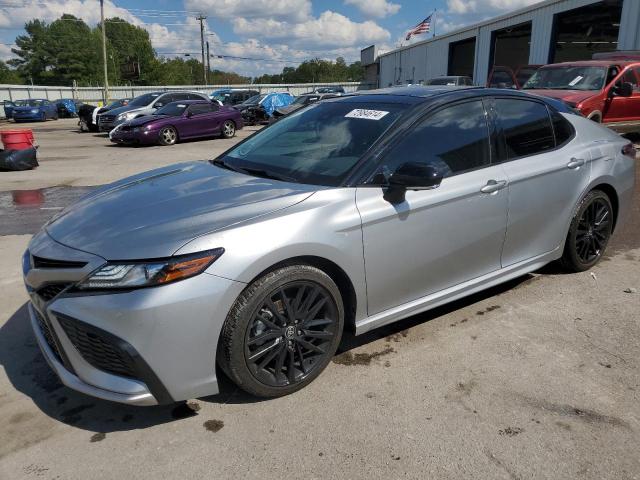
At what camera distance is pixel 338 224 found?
2.77m

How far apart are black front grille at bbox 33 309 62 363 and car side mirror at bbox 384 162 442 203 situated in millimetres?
1888

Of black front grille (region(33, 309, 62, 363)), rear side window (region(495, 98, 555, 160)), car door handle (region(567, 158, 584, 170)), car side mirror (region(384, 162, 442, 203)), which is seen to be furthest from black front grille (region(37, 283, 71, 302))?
car door handle (region(567, 158, 584, 170))

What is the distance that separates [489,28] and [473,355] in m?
28.1

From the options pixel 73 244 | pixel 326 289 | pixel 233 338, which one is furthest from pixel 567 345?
pixel 73 244

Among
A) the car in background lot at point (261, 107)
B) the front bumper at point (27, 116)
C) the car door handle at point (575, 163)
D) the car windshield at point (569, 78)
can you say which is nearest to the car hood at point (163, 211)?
the car door handle at point (575, 163)

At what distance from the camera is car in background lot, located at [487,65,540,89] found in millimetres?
13992

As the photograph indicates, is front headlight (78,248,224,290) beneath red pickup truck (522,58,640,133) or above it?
beneath

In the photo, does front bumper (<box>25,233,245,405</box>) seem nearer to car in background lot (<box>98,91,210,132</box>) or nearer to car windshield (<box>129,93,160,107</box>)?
car in background lot (<box>98,91,210,132</box>)

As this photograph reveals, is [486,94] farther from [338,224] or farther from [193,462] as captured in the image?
[193,462]

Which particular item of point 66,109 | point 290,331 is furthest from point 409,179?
point 66,109

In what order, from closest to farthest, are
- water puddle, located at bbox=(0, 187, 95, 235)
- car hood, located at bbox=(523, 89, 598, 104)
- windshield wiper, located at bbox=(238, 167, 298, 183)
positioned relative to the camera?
windshield wiper, located at bbox=(238, 167, 298, 183) < water puddle, located at bbox=(0, 187, 95, 235) < car hood, located at bbox=(523, 89, 598, 104)

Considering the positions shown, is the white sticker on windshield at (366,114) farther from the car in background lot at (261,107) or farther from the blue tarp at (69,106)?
the blue tarp at (69,106)

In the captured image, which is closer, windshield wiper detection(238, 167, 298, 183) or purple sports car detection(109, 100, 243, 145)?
windshield wiper detection(238, 167, 298, 183)

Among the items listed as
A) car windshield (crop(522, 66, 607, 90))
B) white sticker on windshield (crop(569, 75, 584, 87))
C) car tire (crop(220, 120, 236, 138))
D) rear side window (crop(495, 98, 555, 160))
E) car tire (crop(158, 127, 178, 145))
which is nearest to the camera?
rear side window (crop(495, 98, 555, 160))
